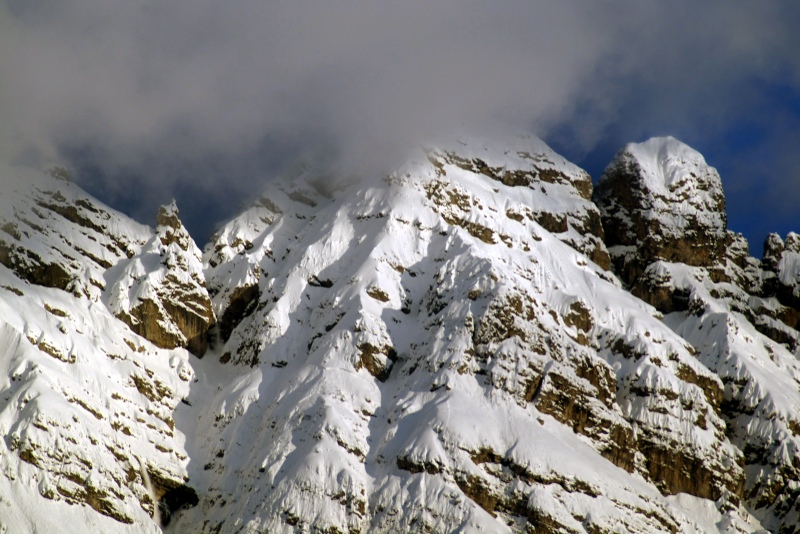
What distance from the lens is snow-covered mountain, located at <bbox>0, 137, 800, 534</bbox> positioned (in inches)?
5969

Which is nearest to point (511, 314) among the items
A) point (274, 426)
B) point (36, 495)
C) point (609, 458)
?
point (609, 458)

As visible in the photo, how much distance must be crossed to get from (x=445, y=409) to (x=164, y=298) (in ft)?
195

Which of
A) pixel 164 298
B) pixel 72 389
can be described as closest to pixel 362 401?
pixel 164 298

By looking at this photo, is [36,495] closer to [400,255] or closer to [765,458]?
[400,255]

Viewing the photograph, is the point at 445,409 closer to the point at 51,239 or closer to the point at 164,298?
the point at 164,298

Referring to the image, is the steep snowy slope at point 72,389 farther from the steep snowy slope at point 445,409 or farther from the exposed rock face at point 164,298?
the steep snowy slope at point 445,409

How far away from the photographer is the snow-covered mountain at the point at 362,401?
497 feet

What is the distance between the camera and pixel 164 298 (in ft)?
614

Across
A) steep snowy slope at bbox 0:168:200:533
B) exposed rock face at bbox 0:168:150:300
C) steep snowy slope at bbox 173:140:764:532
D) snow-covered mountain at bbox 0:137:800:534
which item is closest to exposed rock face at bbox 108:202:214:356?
snow-covered mountain at bbox 0:137:800:534

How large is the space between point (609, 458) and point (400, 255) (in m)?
56.7

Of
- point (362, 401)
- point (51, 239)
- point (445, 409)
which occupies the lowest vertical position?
point (362, 401)

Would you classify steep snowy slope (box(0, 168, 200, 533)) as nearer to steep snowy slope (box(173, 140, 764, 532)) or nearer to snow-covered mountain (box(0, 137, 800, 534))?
snow-covered mountain (box(0, 137, 800, 534))

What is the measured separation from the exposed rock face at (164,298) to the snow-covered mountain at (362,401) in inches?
15.8

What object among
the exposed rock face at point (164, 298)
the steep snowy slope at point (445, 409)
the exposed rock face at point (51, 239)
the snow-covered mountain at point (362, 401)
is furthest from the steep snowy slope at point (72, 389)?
the steep snowy slope at point (445, 409)
